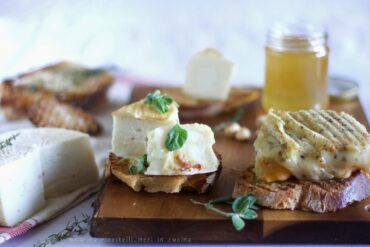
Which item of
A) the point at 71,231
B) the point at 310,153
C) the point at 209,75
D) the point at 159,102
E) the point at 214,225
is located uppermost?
the point at 159,102

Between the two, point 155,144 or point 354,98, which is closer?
point 155,144

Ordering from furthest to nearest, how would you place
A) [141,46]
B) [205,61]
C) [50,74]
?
[141,46]
[50,74]
[205,61]

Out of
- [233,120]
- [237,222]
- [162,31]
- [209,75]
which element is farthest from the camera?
[162,31]

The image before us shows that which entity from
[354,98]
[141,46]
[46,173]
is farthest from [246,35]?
[46,173]

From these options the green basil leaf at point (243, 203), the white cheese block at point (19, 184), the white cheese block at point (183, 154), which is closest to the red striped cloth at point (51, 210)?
the white cheese block at point (19, 184)

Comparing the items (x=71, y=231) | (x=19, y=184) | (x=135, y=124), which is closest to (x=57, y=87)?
(x=135, y=124)

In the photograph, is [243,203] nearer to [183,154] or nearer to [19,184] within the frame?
[183,154]

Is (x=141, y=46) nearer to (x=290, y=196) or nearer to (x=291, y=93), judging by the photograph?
(x=291, y=93)
